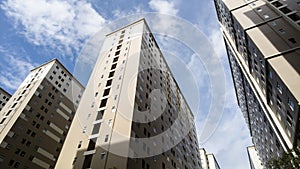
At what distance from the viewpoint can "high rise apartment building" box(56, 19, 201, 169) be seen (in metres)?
22.0

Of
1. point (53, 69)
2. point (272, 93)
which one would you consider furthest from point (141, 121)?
point (53, 69)

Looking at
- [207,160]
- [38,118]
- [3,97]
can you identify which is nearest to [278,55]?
[38,118]

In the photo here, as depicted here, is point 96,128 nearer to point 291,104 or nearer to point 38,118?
point 38,118

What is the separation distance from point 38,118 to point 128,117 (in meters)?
23.4

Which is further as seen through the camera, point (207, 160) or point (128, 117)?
point (207, 160)

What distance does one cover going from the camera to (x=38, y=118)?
38875 mm

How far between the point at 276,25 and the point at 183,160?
23980 millimetres

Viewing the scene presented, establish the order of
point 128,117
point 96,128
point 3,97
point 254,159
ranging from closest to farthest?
point 128,117 → point 96,128 → point 3,97 → point 254,159

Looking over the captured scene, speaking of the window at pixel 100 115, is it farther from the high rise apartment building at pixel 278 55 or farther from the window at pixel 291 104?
the window at pixel 291 104

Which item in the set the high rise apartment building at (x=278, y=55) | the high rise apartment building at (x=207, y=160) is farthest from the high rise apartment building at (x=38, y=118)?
the high rise apartment building at (x=207, y=160)

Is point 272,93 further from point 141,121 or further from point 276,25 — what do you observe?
point 141,121

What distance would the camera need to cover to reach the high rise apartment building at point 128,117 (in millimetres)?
21953

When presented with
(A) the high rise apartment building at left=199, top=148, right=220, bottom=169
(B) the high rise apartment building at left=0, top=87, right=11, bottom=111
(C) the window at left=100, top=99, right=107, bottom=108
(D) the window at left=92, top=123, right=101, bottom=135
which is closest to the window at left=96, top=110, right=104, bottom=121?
(D) the window at left=92, top=123, right=101, bottom=135

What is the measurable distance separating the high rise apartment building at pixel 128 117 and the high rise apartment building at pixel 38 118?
43.4 ft
